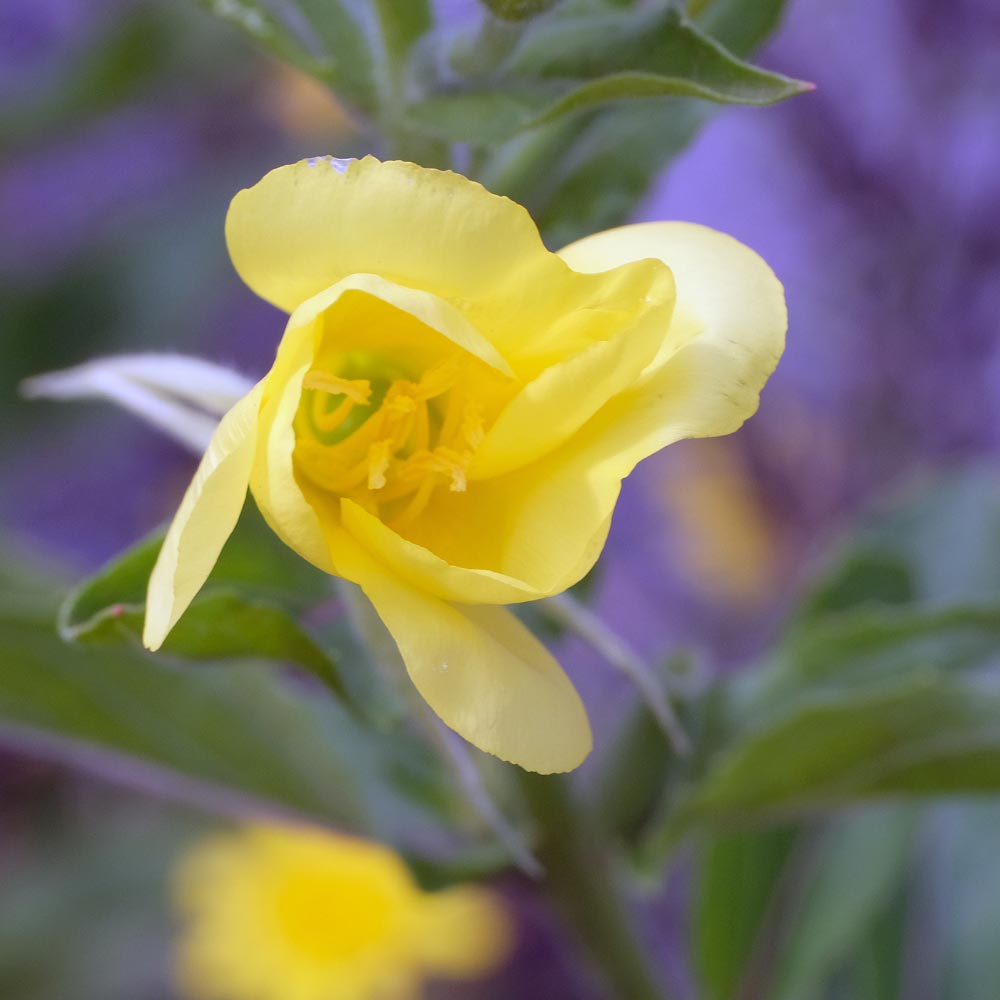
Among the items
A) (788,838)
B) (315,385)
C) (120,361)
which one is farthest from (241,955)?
(315,385)

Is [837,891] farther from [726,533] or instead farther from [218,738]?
Answer: [726,533]

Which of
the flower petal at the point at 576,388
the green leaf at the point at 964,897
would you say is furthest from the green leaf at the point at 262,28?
the green leaf at the point at 964,897

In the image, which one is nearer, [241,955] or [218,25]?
[241,955]

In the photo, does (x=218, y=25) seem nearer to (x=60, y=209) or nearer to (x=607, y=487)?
(x=60, y=209)

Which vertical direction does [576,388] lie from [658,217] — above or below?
above

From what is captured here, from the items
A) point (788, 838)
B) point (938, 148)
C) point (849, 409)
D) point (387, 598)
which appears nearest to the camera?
point (387, 598)

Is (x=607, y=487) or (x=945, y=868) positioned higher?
(x=607, y=487)

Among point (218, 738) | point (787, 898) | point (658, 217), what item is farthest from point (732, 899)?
point (658, 217)

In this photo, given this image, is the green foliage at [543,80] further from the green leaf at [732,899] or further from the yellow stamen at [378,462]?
the green leaf at [732,899]
